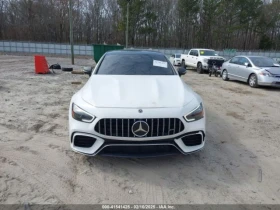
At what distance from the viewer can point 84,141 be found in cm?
300

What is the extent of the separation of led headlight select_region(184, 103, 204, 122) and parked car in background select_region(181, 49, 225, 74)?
42.7 feet

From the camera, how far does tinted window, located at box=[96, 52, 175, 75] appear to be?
14.2 ft

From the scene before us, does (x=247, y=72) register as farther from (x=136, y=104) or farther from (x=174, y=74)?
(x=136, y=104)

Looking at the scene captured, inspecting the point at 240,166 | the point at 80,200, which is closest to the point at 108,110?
the point at 80,200

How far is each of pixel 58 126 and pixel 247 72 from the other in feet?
31.0

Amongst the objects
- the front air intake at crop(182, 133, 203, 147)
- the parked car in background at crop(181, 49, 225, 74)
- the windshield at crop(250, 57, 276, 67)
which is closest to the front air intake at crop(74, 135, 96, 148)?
the front air intake at crop(182, 133, 203, 147)

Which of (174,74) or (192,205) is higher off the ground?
(174,74)

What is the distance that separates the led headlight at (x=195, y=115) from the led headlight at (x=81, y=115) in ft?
4.08

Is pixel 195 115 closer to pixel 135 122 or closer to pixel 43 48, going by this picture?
pixel 135 122

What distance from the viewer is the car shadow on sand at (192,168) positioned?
2898 mm

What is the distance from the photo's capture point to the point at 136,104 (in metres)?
2.99

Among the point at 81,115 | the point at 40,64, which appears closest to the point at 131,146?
the point at 81,115

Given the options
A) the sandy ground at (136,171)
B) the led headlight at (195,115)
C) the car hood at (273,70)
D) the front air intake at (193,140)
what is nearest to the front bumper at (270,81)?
the car hood at (273,70)

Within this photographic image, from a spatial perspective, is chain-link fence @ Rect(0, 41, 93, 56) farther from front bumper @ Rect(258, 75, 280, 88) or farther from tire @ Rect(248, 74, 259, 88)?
front bumper @ Rect(258, 75, 280, 88)
